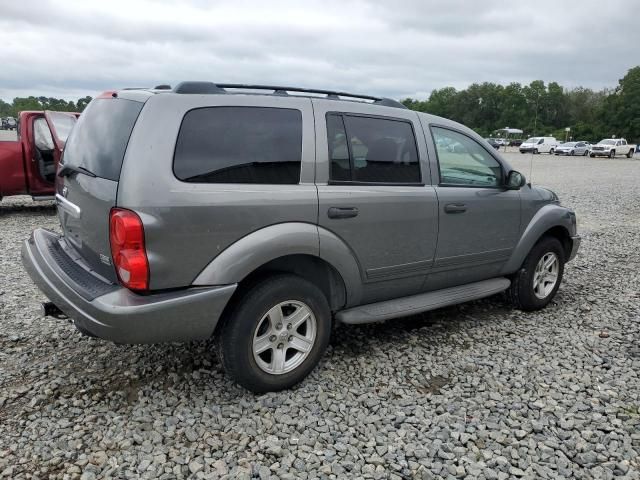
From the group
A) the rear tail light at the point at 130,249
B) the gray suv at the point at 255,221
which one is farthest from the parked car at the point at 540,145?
the rear tail light at the point at 130,249

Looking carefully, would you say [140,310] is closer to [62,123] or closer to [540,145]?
[62,123]

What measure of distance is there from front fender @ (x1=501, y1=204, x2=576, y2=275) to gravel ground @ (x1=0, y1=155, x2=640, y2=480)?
0.55 metres

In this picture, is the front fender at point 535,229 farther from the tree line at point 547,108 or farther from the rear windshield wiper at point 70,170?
the tree line at point 547,108

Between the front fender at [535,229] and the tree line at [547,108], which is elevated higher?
the tree line at [547,108]

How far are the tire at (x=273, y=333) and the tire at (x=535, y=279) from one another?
7.48 ft

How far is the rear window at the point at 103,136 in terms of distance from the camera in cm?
293

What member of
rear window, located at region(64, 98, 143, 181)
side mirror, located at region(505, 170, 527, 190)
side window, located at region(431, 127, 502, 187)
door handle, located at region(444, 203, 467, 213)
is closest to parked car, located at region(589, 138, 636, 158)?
side mirror, located at region(505, 170, 527, 190)

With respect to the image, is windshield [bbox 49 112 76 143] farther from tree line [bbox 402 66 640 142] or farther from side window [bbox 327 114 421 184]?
tree line [bbox 402 66 640 142]

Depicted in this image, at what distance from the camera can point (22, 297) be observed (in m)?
4.96

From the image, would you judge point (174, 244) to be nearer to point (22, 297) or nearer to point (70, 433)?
point (70, 433)

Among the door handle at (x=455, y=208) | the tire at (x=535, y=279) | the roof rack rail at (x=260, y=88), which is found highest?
the roof rack rail at (x=260, y=88)

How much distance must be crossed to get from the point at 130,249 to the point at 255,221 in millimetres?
711

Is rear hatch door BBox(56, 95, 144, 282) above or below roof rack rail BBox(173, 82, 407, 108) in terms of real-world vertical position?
below

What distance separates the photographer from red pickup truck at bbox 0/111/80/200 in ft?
29.0
